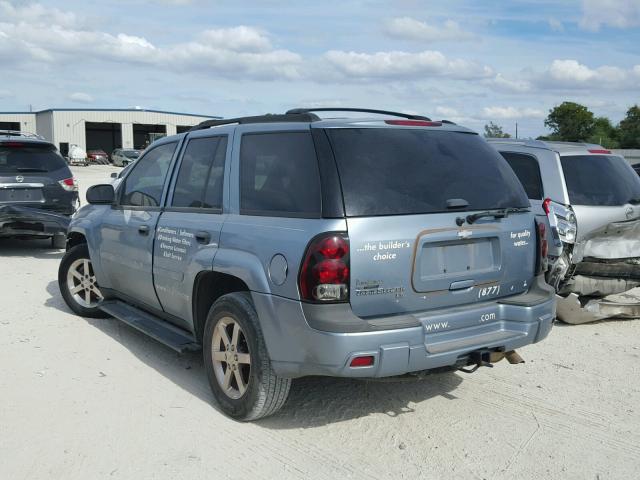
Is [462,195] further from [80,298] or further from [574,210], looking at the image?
[80,298]

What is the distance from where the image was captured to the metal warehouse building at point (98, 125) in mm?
73125

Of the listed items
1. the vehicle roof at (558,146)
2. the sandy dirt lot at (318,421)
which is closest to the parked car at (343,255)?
the sandy dirt lot at (318,421)

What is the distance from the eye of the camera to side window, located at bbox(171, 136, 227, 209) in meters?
4.56

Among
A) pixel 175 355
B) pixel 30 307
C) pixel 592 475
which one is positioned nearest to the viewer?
pixel 592 475

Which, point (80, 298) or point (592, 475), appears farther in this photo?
point (80, 298)

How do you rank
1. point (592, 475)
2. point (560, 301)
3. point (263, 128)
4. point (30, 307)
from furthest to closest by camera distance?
point (30, 307), point (560, 301), point (263, 128), point (592, 475)

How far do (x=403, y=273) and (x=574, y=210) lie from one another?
353cm

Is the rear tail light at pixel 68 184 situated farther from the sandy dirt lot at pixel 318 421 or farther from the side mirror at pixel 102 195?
the sandy dirt lot at pixel 318 421

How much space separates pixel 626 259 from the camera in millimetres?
6676

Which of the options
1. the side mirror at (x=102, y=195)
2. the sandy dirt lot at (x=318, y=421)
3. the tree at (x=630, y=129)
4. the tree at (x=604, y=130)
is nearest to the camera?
the sandy dirt lot at (x=318, y=421)

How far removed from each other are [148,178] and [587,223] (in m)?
4.17

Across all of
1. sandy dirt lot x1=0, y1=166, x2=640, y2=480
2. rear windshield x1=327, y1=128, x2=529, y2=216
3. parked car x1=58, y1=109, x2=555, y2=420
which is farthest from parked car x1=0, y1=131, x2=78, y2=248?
rear windshield x1=327, y1=128, x2=529, y2=216

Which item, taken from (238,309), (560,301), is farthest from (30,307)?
(560,301)

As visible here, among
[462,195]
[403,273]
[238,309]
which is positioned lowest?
[238,309]
